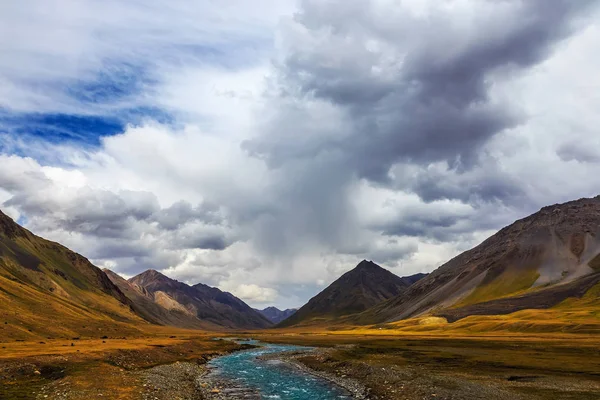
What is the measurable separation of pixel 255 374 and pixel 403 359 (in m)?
29.1

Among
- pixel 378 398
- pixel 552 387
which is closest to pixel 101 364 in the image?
pixel 378 398

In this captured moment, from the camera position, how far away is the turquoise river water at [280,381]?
54000 millimetres

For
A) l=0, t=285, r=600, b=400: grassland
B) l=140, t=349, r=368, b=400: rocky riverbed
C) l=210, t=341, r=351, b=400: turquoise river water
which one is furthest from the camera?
l=210, t=341, r=351, b=400: turquoise river water

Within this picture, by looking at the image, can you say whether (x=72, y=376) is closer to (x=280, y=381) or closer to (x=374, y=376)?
(x=280, y=381)

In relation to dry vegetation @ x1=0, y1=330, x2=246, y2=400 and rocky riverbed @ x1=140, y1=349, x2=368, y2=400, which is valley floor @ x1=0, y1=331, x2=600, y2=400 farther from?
rocky riverbed @ x1=140, y1=349, x2=368, y2=400

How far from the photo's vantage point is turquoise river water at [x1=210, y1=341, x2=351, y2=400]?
54.0m

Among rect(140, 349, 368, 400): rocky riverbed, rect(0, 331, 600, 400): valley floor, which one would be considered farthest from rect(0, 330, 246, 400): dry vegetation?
rect(140, 349, 368, 400): rocky riverbed

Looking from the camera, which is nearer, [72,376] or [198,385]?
[72,376]

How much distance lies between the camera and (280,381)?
66.1m

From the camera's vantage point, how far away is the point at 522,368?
6425 centimetres

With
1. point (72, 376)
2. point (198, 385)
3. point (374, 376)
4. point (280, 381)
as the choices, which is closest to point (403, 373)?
point (374, 376)

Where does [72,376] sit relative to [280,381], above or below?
above

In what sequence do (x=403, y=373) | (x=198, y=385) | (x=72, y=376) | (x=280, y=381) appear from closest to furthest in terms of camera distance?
1. (x=72, y=376)
2. (x=198, y=385)
3. (x=403, y=373)
4. (x=280, y=381)

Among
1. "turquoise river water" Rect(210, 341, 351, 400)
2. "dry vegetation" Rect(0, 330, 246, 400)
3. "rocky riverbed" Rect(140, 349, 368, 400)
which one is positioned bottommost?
"turquoise river water" Rect(210, 341, 351, 400)
